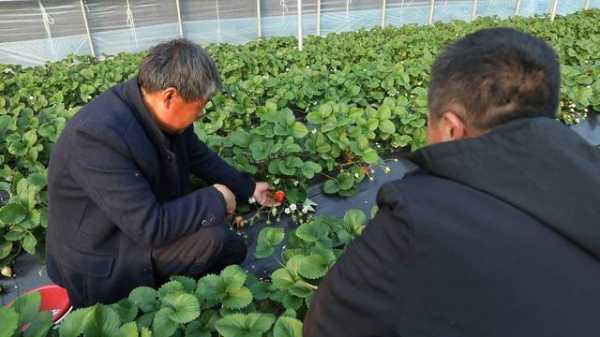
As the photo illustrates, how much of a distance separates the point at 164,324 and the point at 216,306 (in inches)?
10.4

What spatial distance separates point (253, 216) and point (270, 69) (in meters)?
3.35

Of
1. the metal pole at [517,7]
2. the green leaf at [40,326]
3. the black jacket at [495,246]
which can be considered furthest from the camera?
the metal pole at [517,7]

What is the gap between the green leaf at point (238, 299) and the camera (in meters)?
1.58

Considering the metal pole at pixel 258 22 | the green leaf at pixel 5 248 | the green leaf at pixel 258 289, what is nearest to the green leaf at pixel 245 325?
the green leaf at pixel 258 289

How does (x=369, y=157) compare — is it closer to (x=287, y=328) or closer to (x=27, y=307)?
(x=287, y=328)

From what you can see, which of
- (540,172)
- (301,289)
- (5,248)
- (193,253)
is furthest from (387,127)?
(5,248)

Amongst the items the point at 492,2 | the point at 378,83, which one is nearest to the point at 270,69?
the point at 378,83

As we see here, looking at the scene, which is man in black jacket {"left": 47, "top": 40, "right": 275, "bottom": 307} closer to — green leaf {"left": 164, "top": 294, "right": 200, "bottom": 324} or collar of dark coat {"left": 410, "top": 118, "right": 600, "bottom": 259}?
green leaf {"left": 164, "top": 294, "right": 200, "bottom": 324}

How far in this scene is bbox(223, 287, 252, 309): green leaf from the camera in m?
1.58

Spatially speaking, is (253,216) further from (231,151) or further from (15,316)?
(15,316)

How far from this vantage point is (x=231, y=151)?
3104 millimetres

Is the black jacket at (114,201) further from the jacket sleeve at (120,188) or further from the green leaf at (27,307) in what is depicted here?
the green leaf at (27,307)

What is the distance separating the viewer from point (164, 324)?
4.77 feet

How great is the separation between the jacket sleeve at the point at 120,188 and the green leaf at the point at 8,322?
0.59 m
